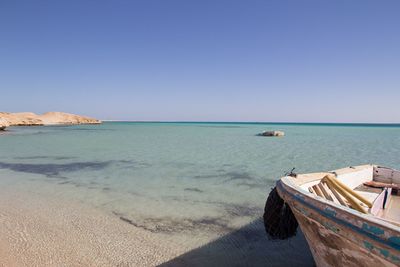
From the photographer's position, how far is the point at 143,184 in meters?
10.9

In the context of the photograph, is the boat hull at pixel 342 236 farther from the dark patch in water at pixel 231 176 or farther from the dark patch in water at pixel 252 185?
the dark patch in water at pixel 231 176

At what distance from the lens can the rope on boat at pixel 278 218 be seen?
210 inches

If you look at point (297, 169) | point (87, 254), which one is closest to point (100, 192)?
point (87, 254)

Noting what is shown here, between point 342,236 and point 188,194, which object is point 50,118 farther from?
point 342,236

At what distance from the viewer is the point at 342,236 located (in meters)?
2.85

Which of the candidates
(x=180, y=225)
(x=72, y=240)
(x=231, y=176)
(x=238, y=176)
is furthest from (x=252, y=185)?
(x=72, y=240)

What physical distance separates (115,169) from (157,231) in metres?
8.61

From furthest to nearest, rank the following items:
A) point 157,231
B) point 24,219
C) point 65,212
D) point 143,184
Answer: point 143,184, point 65,212, point 24,219, point 157,231

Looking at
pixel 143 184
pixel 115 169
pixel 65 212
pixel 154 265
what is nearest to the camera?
pixel 154 265

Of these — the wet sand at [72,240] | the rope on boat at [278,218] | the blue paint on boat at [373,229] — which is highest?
the blue paint on boat at [373,229]

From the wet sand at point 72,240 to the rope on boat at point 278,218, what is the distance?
2066 millimetres

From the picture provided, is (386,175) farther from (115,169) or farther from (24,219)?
(115,169)

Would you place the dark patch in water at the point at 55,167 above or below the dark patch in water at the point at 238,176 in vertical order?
above

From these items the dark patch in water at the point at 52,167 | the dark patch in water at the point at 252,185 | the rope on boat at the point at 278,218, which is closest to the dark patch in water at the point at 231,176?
the dark patch in water at the point at 252,185
